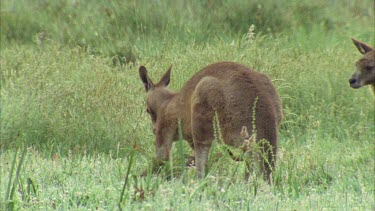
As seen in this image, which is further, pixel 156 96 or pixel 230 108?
pixel 156 96

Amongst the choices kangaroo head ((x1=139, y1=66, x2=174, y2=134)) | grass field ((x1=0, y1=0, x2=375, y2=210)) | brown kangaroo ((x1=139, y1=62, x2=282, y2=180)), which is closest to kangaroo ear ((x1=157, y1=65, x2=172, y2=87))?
kangaroo head ((x1=139, y1=66, x2=174, y2=134))

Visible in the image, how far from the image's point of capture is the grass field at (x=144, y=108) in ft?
18.6

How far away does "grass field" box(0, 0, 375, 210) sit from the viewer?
5.68 m

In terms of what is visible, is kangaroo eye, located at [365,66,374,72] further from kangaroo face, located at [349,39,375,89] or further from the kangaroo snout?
the kangaroo snout

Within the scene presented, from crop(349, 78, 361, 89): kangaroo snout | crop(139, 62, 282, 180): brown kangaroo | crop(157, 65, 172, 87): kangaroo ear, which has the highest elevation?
crop(157, 65, 172, 87): kangaroo ear

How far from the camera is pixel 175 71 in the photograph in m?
8.91

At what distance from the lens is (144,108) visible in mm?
8625

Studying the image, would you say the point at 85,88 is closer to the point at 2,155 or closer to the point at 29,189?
the point at 2,155

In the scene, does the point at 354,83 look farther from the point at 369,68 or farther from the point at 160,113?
the point at 160,113

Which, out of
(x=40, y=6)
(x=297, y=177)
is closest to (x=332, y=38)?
(x=40, y=6)

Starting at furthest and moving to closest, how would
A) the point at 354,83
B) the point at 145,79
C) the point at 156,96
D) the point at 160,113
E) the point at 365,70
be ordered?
1. the point at 365,70
2. the point at 354,83
3. the point at 145,79
4. the point at 156,96
5. the point at 160,113

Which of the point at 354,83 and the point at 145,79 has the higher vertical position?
the point at 145,79

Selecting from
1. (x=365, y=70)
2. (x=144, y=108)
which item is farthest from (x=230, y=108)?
A: (x=365, y=70)

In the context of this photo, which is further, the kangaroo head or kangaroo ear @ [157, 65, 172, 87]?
kangaroo ear @ [157, 65, 172, 87]
